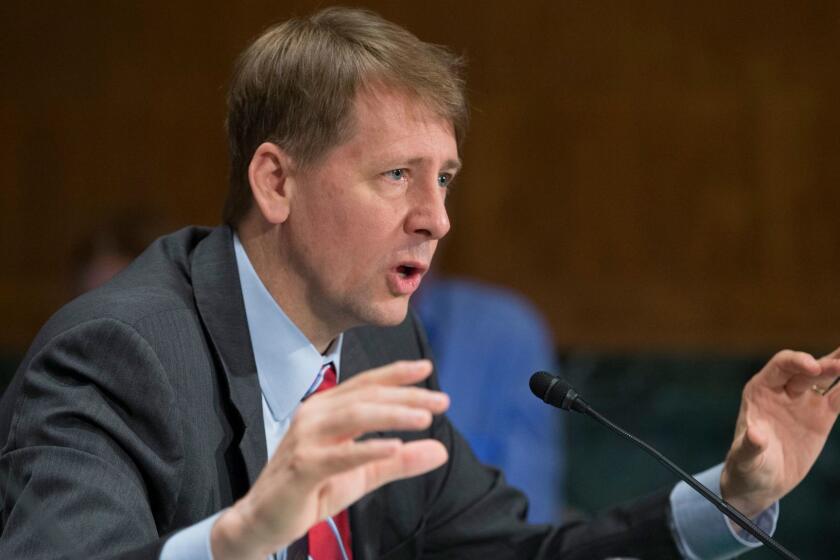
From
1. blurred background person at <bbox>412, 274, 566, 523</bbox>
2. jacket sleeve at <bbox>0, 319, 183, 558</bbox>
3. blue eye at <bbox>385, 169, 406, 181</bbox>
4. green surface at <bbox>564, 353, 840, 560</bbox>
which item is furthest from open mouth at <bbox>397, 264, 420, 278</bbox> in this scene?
green surface at <bbox>564, 353, 840, 560</bbox>

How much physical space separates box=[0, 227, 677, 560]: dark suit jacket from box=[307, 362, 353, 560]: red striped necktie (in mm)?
19

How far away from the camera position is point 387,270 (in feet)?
5.95

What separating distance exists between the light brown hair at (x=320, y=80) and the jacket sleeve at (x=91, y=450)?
391 millimetres

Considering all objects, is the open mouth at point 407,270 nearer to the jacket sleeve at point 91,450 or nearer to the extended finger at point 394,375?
the jacket sleeve at point 91,450

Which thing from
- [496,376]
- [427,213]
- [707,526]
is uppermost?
[427,213]

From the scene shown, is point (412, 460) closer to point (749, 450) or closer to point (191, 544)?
point (191, 544)

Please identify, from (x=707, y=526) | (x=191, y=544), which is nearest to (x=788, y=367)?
(x=707, y=526)

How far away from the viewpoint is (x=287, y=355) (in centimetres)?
188

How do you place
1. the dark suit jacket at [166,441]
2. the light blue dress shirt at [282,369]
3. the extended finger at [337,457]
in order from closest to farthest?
the extended finger at [337,457], the dark suit jacket at [166,441], the light blue dress shirt at [282,369]

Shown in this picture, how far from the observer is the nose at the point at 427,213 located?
179cm

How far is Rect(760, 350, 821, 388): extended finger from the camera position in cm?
182

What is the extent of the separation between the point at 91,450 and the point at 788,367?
97 cm

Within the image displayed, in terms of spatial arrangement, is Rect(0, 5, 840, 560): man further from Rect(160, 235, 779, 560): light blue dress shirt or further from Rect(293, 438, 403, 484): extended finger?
Rect(293, 438, 403, 484): extended finger

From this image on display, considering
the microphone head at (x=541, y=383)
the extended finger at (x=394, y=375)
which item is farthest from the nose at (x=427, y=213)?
the extended finger at (x=394, y=375)
